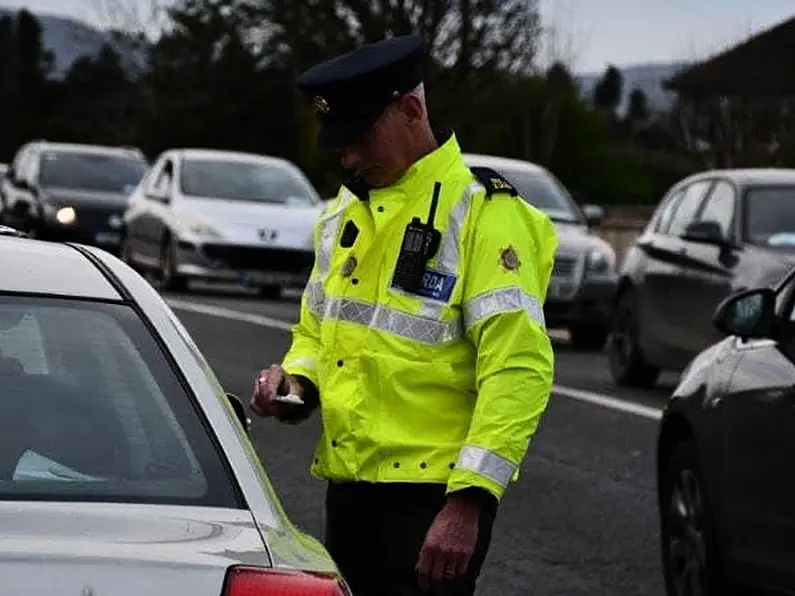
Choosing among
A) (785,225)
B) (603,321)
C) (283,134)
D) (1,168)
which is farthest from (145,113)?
(785,225)

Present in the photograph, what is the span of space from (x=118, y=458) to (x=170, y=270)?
22.1 m

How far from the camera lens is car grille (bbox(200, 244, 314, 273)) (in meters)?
25.8

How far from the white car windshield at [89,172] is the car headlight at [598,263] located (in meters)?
13.2

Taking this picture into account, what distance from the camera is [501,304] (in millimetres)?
5145

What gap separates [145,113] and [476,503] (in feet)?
239

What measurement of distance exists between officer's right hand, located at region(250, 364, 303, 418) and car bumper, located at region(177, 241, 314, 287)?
2021 centimetres

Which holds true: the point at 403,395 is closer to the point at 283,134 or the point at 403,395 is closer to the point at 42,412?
the point at 42,412

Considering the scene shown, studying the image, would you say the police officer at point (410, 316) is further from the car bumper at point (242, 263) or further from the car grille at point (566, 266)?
the car bumper at point (242, 263)

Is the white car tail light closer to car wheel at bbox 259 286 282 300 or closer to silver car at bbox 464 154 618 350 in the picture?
silver car at bbox 464 154 618 350

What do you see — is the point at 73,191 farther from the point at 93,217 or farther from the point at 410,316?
the point at 410,316

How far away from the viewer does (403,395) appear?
5.21 metres

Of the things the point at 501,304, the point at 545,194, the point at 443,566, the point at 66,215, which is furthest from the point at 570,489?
the point at 66,215

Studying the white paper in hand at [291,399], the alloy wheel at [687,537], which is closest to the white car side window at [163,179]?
the alloy wheel at [687,537]

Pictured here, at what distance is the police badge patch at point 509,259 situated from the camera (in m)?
5.18
